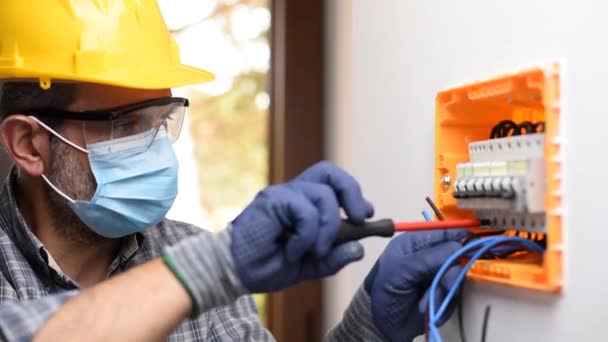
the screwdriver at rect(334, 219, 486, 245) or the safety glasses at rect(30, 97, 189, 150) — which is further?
the safety glasses at rect(30, 97, 189, 150)

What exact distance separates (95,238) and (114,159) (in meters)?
0.19

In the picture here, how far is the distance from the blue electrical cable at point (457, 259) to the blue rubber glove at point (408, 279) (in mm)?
18

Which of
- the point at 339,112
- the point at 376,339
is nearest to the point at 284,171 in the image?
the point at 339,112

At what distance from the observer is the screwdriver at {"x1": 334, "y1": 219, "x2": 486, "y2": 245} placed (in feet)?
2.44

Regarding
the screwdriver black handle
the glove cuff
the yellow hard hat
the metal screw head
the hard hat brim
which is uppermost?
the yellow hard hat

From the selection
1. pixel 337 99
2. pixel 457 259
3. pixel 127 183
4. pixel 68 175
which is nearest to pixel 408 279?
pixel 457 259

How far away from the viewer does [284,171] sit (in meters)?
1.80

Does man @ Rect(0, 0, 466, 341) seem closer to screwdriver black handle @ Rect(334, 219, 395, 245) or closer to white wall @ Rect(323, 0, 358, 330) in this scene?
screwdriver black handle @ Rect(334, 219, 395, 245)

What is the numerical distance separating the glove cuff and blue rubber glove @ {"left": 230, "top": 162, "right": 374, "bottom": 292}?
0.6 inches

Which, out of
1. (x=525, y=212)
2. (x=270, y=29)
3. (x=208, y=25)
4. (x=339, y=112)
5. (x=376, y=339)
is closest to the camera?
(x=525, y=212)

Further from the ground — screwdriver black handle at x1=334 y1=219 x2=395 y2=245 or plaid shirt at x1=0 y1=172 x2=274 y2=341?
screwdriver black handle at x1=334 y1=219 x2=395 y2=245

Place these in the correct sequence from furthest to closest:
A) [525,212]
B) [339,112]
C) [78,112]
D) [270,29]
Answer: [270,29] < [339,112] < [78,112] < [525,212]

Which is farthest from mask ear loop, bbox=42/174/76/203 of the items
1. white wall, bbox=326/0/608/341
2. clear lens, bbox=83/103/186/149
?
white wall, bbox=326/0/608/341

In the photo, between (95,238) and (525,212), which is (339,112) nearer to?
(95,238)
